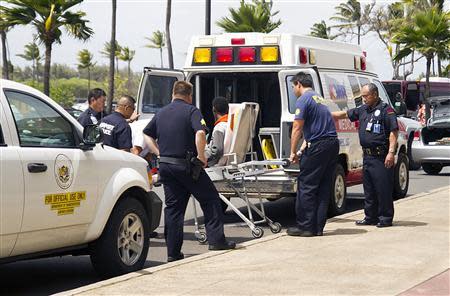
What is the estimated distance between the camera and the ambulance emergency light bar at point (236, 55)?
12359 millimetres

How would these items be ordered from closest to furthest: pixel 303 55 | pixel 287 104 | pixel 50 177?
pixel 50 177 < pixel 287 104 < pixel 303 55

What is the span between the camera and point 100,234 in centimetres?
818

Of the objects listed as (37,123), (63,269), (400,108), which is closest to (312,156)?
(63,269)

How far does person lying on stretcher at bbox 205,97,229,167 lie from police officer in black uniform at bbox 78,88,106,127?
1722mm

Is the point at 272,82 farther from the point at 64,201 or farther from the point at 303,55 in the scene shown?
the point at 64,201

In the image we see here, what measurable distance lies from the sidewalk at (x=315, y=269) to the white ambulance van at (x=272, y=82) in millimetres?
1962

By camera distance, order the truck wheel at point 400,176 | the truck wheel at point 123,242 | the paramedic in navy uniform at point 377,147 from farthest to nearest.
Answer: the truck wheel at point 400,176 → the paramedic in navy uniform at point 377,147 → the truck wheel at point 123,242

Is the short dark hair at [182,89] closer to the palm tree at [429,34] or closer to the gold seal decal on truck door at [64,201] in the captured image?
the gold seal decal on truck door at [64,201]

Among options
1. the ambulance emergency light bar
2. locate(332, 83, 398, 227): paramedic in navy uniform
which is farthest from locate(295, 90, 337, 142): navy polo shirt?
the ambulance emergency light bar

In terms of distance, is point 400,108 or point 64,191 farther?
point 400,108

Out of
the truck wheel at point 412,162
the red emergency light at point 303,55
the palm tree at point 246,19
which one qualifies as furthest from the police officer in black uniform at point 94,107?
the palm tree at point 246,19

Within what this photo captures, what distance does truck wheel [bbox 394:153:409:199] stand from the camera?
1519 cm

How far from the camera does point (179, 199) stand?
30.4 feet

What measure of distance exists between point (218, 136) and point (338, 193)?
2.56m
